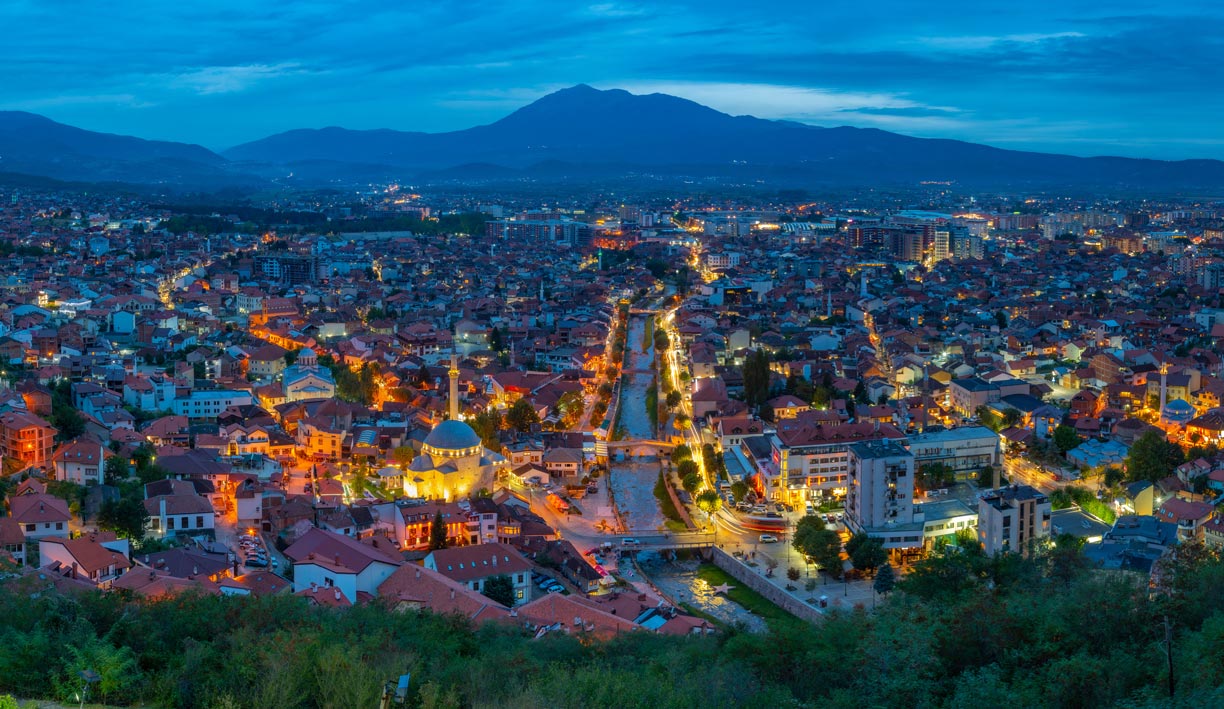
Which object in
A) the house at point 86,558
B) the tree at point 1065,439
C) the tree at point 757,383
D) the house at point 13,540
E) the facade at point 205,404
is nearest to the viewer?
the house at point 86,558

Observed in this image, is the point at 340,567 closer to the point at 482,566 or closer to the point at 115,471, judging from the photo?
the point at 482,566

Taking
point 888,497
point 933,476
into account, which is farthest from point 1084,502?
point 888,497

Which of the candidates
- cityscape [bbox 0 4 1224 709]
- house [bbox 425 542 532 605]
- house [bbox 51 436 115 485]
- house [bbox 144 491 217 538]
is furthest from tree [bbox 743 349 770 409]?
house [bbox 51 436 115 485]

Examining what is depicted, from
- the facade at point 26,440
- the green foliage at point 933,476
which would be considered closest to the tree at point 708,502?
the green foliage at point 933,476

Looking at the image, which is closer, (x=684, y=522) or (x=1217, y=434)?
(x=684, y=522)

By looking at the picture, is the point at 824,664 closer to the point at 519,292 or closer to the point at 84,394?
the point at 84,394

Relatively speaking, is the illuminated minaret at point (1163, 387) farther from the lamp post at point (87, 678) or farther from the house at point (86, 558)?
the lamp post at point (87, 678)

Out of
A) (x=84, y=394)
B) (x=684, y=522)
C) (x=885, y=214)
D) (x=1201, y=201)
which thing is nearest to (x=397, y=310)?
(x=84, y=394)
